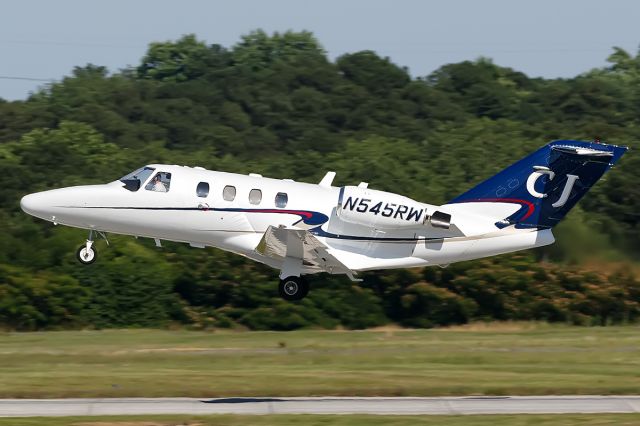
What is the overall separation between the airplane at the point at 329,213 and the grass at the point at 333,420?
708cm

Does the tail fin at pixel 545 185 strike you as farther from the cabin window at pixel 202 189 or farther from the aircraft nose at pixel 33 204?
the aircraft nose at pixel 33 204

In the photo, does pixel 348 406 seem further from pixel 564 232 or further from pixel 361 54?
pixel 361 54

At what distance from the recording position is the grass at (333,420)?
20.8m

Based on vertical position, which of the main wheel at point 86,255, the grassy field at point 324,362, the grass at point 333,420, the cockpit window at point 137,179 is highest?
the cockpit window at point 137,179

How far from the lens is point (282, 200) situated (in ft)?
92.7

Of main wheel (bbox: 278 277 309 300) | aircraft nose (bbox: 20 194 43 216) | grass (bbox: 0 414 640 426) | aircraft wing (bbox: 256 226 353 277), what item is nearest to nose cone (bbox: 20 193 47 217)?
aircraft nose (bbox: 20 194 43 216)

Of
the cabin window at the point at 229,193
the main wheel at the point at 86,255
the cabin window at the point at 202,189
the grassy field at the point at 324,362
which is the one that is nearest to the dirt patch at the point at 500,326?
the grassy field at the point at 324,362

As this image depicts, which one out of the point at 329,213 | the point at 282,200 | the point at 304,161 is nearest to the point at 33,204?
the point at 282,200

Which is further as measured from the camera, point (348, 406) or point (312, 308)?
point (312, 308)

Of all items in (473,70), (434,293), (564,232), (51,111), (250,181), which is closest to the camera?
(250,181)

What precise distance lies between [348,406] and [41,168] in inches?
1447

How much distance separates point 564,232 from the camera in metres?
39.0

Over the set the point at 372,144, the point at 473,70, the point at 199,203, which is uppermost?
the point at 473,70

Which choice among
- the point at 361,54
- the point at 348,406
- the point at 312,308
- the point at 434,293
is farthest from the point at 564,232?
the point at 361,54
